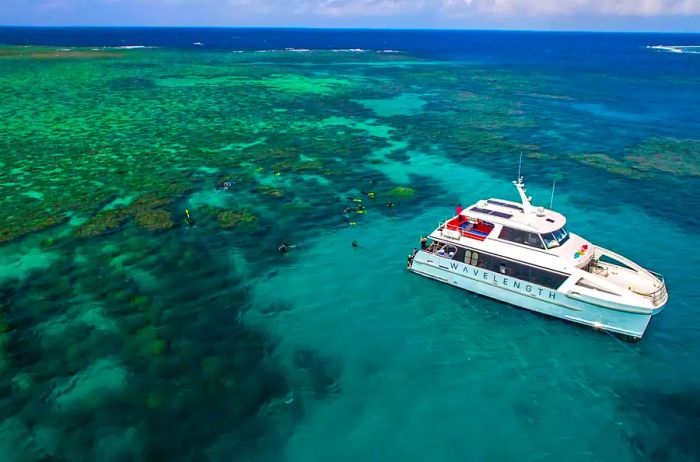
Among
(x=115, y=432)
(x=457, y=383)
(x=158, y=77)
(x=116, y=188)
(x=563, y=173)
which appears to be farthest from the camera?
(x=158, y=77)

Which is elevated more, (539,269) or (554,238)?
(554,238)

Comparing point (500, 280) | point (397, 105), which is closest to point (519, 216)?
point (500, 280)

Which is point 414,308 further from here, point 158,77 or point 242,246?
point 158,77

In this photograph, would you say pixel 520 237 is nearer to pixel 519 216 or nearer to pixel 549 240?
pixel 549 240

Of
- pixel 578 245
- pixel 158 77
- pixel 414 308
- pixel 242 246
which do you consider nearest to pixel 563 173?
pixel 578 245

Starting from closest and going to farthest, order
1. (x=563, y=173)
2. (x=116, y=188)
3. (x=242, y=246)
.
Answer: (x=242, y=246), (x=116, y=188), (x=563, y=173)

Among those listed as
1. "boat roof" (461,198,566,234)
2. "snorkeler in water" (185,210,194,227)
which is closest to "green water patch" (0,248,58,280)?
"snorkeler in water" (185,210,194,227)
